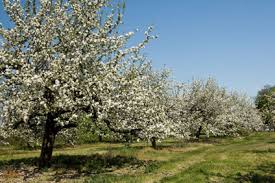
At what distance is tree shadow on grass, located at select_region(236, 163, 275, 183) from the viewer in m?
24.6

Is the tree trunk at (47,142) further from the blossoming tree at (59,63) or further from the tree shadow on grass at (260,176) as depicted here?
the tree shadow on grass at (260,176)

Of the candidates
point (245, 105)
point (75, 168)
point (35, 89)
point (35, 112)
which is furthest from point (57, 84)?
point (245, 105)

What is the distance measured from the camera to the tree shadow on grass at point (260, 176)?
24.6 metres

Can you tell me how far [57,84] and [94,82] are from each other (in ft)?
7.67

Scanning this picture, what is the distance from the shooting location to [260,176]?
85.3 feet

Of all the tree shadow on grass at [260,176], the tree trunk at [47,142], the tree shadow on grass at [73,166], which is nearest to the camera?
the tree shadow on grass at [260,176]

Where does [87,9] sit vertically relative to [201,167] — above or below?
above

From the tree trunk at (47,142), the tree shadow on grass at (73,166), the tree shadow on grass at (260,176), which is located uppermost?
the tree trunk at (47,142)

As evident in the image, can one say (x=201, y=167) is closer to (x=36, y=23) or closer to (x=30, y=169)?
(x=30, y=169)

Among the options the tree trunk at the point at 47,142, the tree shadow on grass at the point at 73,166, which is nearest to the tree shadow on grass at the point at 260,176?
the tree shadow on grass at the point at 73,166

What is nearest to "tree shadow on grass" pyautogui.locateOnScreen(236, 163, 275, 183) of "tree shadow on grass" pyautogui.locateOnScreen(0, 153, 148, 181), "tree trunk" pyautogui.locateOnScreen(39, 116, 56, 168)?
"tree shadow on grass" pyautogui.locateOnScreen(0, 153, 148, 181)

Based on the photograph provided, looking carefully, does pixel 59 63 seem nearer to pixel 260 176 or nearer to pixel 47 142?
pixel 47 142

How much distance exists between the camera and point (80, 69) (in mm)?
26312

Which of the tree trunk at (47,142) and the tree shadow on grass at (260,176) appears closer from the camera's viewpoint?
the tree shadow on grass at (260,176)
